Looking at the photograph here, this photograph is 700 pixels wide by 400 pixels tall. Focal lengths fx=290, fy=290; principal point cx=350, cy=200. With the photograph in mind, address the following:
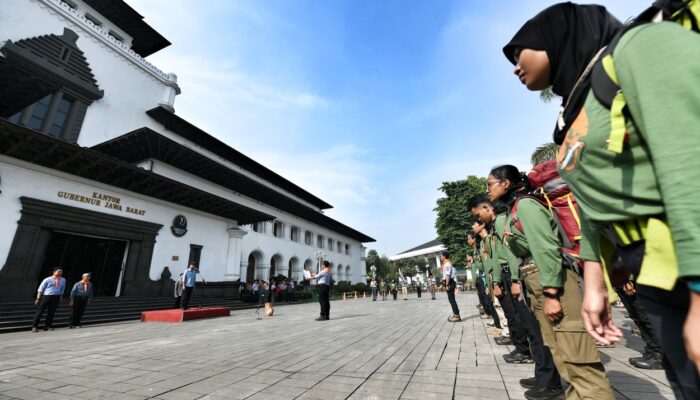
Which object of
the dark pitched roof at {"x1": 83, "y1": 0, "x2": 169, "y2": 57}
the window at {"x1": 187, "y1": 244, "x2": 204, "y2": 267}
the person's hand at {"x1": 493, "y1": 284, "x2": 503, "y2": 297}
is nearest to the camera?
A: the person's hand at {"x1": 493, "y1": 284, "x2": 503, "y2": 297}

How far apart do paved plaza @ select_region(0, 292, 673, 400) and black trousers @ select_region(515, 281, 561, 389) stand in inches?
9.6

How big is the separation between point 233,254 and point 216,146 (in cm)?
1042

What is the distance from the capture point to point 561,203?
221cm

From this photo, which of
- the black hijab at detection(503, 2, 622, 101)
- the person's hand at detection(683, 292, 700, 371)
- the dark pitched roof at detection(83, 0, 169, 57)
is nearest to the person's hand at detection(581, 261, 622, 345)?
the person's hand at detection(683, 292, 700, 371)

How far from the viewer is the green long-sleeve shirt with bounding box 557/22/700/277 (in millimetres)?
673

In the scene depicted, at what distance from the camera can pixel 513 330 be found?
3.87 metres

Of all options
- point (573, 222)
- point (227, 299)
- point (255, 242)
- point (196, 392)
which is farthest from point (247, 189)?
point (573, 222)

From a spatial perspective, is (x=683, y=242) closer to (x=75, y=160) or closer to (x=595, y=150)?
(x=595, y=150)

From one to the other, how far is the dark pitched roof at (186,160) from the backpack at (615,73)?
17829 millimetres

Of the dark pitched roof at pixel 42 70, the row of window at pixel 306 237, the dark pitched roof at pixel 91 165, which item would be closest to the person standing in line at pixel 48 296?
the dark pitched roof at pixel 91 165

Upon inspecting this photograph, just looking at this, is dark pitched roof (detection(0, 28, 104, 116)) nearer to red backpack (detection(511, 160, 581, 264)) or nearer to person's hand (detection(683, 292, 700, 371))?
red backpack (detection(511, 160, 581, 264))

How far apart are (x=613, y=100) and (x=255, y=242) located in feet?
82.2

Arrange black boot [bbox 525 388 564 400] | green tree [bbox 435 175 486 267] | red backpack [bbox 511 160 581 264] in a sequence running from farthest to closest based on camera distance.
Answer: green tree [bbox 435 175 486 267], black boot [bbox 525 388 564 400], red backpack [bbox 511 160 581 264]

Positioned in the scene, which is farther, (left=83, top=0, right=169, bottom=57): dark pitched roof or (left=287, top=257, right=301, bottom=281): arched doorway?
(left=287, top=257, right=301, bottom=281): arched doorway
